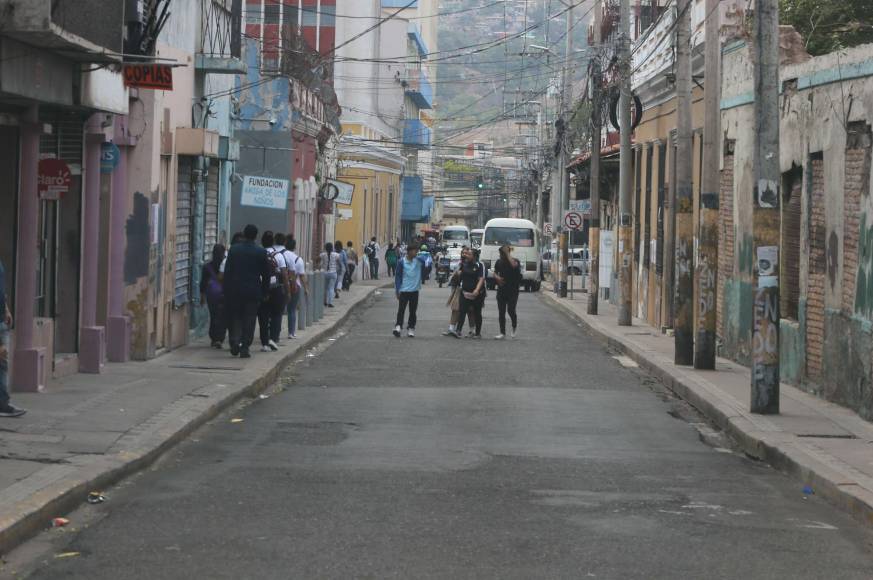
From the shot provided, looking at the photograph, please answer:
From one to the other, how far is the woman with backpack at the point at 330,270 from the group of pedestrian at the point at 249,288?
35.5ft

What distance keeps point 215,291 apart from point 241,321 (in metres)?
1.43

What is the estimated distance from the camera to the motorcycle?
6050 cm

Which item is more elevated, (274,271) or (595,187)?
(595,187)

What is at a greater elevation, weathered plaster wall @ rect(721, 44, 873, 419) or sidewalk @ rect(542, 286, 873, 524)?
weathered plaster wall @ rect(721, 44, 873, 419)

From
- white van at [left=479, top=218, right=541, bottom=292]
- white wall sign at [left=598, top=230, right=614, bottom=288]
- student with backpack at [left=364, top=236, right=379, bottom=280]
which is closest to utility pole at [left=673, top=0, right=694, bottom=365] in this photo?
white wall sign at [left=598, top=230, right=614, bottom=288]

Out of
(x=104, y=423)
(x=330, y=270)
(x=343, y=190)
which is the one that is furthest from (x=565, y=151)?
(x=104, y=423)

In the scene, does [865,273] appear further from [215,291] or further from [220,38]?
[220,38]

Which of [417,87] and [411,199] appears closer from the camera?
[411,199]

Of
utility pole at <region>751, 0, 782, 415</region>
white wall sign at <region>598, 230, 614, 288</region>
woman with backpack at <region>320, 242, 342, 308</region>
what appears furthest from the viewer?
white wall sign at <region>598, 230, 614, 288</region>

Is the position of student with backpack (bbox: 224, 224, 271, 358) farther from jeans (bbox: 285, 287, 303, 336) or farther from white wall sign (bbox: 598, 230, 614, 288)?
white wall sign (bbox: 598, 230, 614, 288)

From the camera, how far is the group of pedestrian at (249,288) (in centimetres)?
1998

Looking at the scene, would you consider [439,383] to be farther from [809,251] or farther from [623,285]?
[623,285]

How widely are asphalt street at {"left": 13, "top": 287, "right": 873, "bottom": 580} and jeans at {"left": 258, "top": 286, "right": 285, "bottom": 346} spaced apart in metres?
4.49

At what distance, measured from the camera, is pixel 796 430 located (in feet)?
45.4
